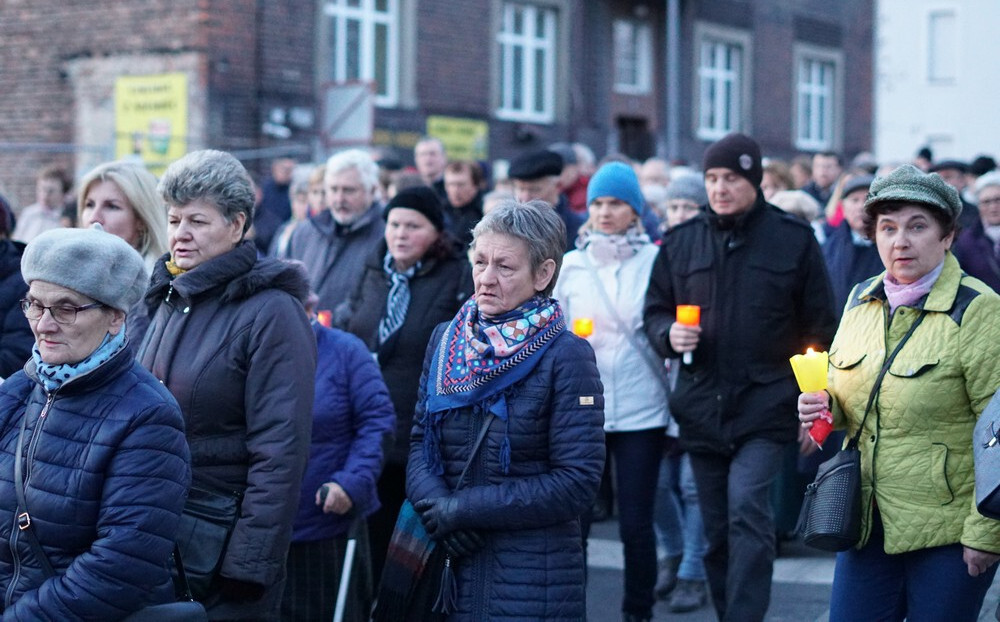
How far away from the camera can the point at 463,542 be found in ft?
13.2

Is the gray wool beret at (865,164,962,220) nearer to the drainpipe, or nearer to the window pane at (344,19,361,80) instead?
the window pane at (344,19,361,80)

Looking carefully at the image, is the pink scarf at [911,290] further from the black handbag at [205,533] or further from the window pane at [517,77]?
the window pane at [517,77]

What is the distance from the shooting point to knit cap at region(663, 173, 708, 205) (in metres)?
8.12

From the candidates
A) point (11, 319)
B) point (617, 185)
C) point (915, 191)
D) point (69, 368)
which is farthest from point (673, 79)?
→ point (69, 368)

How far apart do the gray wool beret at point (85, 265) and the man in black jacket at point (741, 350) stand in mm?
2703

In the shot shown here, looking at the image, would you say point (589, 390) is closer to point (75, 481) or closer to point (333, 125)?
point (75, 481)

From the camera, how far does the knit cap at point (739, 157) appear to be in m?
5.87

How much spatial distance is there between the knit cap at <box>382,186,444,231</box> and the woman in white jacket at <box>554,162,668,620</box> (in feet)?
2.21

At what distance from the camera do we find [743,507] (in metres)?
5.66

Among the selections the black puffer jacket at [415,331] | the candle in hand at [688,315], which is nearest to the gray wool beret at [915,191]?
the candle in hand at [688,315]

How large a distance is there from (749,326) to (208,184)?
2.45m

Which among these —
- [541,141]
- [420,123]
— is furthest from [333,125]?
[541,141]

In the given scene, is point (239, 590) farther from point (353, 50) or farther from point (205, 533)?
point (353, 50)

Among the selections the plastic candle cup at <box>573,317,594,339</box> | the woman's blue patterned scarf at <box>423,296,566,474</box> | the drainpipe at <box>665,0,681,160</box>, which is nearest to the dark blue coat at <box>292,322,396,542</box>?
the plastic candle cup at <box>573,317,594,339</box>
